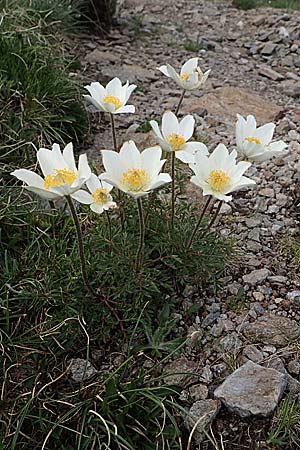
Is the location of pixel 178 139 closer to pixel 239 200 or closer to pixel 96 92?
pixel 96 92

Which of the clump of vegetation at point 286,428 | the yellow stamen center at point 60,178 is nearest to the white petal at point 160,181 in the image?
the yellow stamen center at point 60,178

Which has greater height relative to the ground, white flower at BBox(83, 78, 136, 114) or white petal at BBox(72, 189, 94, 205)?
white flower at BBox(83, 78, 136, 114)

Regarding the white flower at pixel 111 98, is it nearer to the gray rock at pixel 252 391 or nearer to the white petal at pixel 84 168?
the white petal at pixel 84 168

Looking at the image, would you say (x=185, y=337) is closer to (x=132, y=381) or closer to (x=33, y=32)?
(x=132, y=381)

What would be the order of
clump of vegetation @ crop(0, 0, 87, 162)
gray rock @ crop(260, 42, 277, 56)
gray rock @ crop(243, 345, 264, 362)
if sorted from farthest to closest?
gray rock @ crop(260, 42, 277, 56) < clump of vegetation @ crop(0, 0, 87, 162) < gray rock @ crop(243, 345, 264, 362)

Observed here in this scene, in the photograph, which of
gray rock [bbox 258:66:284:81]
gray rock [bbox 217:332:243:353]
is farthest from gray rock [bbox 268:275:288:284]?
gray rock [bbox 258:66:284:81]

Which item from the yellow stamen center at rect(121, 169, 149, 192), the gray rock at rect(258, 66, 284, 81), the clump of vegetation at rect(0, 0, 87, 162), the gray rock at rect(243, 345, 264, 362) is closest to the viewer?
the yellow stamen center at rect(121, 169, 149, 192)

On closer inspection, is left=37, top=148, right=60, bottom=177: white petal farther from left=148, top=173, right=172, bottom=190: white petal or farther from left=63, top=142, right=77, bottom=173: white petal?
left=148, top=173, right=172, bottom=190: white petal
